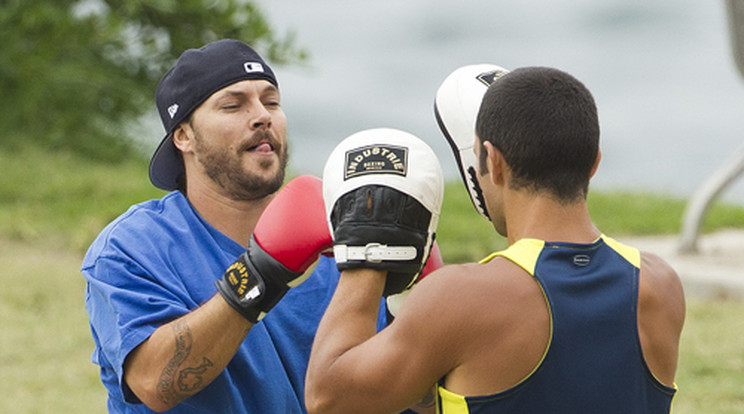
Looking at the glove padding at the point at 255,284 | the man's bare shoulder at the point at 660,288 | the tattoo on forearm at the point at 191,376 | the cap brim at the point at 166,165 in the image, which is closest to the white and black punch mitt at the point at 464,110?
the man's bare shoulder at the point at 660,288

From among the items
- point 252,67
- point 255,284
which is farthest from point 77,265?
point 255,284

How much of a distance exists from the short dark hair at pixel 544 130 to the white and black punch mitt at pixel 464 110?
0.28 m

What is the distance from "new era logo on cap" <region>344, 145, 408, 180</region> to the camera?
7.06 ft

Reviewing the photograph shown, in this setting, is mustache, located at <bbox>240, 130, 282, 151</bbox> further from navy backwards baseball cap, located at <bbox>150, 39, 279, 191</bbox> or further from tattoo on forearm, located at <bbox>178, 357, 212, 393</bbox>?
tattoo on forearm, located at <bbox>178, 357, 212, 393</bbox>

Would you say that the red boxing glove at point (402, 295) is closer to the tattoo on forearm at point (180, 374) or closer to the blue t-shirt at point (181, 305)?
the blue t-shirt at point (181, 305)

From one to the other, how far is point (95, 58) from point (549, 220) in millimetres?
12574

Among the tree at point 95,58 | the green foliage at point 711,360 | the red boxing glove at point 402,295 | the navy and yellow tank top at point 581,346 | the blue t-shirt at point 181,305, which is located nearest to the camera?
the navy and yellow tank top at point 581,346

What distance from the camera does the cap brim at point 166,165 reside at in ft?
9.93

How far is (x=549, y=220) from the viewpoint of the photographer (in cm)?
192

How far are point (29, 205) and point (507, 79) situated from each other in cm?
1036

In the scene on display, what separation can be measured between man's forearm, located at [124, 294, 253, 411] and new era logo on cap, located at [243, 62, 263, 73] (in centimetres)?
85

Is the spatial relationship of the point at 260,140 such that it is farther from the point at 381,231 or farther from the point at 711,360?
the point at 711,360

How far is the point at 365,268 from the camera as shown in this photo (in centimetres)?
206

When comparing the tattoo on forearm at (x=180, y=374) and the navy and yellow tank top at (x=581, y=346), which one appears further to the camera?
the tattoo on forearm at (x=180, y=374)
